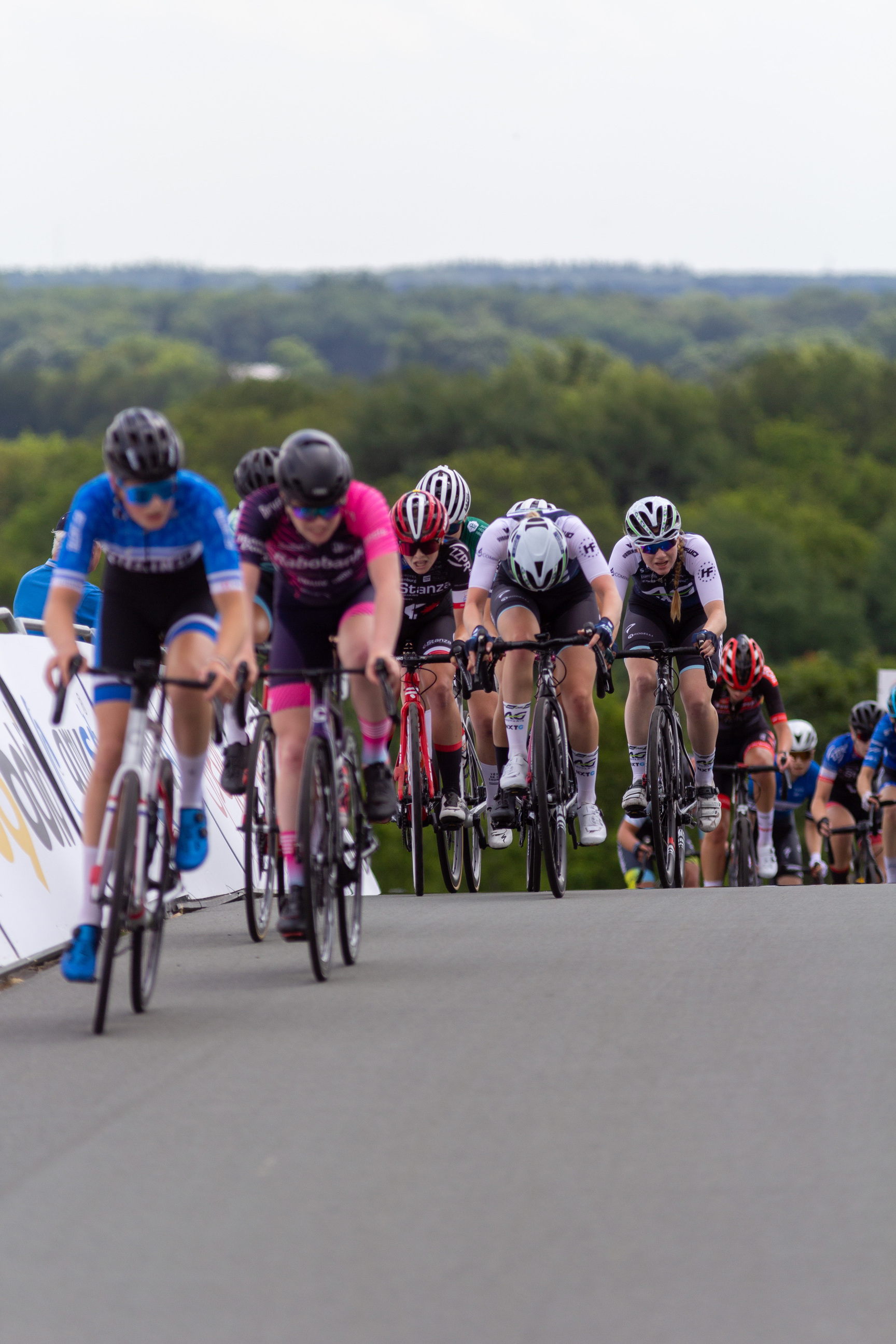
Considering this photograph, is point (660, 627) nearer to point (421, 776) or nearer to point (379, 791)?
point (421, 776)

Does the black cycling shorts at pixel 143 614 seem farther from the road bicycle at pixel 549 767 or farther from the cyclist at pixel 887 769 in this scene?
the cyclist at pixel 887 769

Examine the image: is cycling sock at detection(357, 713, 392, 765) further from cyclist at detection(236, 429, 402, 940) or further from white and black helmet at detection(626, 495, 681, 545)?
white and black helmet at detection(626, 495, 681, 545)

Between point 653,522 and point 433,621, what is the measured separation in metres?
1.54

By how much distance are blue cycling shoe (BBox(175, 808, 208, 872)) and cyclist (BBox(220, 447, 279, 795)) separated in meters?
1.68

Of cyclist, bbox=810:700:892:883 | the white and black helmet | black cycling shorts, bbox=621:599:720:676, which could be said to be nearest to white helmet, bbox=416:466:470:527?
the white and black helmet

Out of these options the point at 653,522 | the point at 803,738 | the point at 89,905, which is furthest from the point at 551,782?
the point at 803,738

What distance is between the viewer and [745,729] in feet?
50.5

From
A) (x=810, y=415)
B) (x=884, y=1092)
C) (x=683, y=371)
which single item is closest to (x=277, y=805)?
(x=884, y=1092)

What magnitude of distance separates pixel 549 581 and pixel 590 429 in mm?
105678

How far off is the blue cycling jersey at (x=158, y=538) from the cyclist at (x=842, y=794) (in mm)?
12360

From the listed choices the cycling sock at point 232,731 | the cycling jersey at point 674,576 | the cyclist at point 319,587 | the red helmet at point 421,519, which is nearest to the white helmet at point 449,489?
the red helmet at point 421,519

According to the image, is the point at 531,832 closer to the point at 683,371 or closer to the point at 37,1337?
the point at 37,1337

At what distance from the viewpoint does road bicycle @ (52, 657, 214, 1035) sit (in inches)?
257

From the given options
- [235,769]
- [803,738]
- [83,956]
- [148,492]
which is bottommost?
[83,956]
